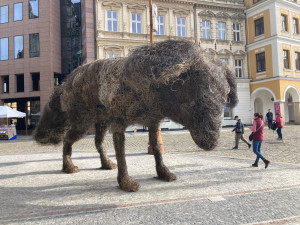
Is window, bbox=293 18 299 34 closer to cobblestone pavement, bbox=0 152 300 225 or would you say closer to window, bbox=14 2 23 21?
cobblestone pavement, bbox=0 152 300 225

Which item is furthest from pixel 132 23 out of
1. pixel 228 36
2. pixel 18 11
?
pixel 18 11

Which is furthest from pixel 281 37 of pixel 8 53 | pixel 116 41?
pixel 8 53

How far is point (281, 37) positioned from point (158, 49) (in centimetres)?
2268

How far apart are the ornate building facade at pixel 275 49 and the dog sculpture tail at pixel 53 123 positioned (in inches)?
820

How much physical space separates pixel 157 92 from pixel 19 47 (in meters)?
21.9

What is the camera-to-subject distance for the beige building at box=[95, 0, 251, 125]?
776 inches

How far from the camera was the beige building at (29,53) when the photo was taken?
20672 mm

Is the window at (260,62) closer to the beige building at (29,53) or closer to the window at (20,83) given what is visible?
the beige building at (29,53)

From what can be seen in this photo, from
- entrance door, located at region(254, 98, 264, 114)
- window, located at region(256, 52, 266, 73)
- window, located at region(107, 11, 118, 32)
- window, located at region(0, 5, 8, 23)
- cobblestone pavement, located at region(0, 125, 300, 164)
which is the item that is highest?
window, located at region(0, 5, 8, 23)

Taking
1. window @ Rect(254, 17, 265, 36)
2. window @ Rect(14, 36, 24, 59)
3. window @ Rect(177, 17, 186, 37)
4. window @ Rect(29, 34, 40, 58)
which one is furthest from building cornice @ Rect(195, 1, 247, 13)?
window @ Rect(14, 36, 24, 59)

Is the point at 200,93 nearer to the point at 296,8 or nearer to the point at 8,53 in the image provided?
the point at 8,53

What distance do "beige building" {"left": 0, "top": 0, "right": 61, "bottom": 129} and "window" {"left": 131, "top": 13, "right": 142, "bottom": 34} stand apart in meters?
7.12

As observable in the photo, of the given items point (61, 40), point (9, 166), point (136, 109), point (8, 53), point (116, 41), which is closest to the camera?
point (136, 109)

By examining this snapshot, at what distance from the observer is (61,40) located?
75.1 ft
